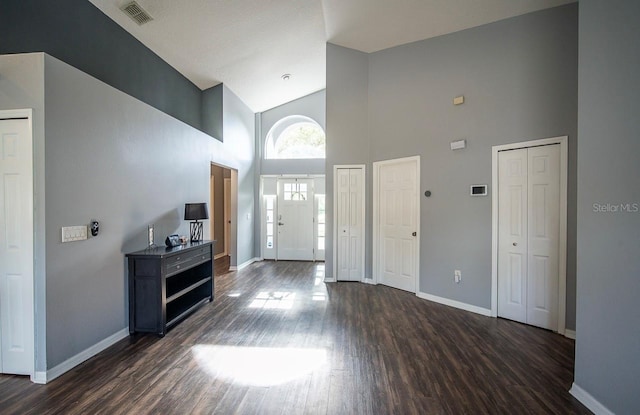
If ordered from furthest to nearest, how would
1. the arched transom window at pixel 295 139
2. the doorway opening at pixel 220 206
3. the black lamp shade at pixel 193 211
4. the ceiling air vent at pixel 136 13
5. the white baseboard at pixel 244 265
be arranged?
the doorway opening at pixel 220 206 < the arched transom window at pixel 295 139 < the white baseboard at pixel 244 265 < the black lamp shade at pixel 193 211 < the ceiling air vent at pixel 136 13

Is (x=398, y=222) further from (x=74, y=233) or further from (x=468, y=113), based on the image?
(x=74, y=233)

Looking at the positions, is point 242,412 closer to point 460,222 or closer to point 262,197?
point 460,222

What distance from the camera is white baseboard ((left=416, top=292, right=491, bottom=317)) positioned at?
3.52 meters

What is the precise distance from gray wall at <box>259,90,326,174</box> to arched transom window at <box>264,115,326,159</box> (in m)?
0.11

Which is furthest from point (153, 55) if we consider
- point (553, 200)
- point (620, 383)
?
point (620, 383)

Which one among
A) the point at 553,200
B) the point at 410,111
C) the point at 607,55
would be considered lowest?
the point at 553,200

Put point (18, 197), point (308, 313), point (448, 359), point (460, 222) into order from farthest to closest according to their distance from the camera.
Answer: point (460, 222) < point (308, 313) < point (448, 359) < point (18, 197)

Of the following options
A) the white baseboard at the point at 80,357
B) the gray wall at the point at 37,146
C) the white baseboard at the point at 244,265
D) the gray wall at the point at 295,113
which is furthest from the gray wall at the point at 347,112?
the gray wall at the point at 37,146

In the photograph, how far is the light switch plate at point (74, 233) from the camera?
2262 mm

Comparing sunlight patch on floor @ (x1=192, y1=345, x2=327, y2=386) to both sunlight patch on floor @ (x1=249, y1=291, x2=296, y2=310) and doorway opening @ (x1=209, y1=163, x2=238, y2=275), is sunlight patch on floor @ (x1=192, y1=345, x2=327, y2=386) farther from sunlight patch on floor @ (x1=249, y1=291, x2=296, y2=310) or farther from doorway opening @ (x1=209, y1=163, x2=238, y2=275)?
doorway opening @ (x1=209, y1=163, x2=238, y2=275)

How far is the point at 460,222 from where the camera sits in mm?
3783

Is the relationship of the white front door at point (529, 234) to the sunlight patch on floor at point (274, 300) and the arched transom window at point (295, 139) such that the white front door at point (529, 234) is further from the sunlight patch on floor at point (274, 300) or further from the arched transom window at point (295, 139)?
the arched transom window at point (295, 139)

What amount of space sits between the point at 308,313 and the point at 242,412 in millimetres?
1756

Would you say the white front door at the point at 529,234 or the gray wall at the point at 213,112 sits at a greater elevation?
the gray wall at the point at 213,112
